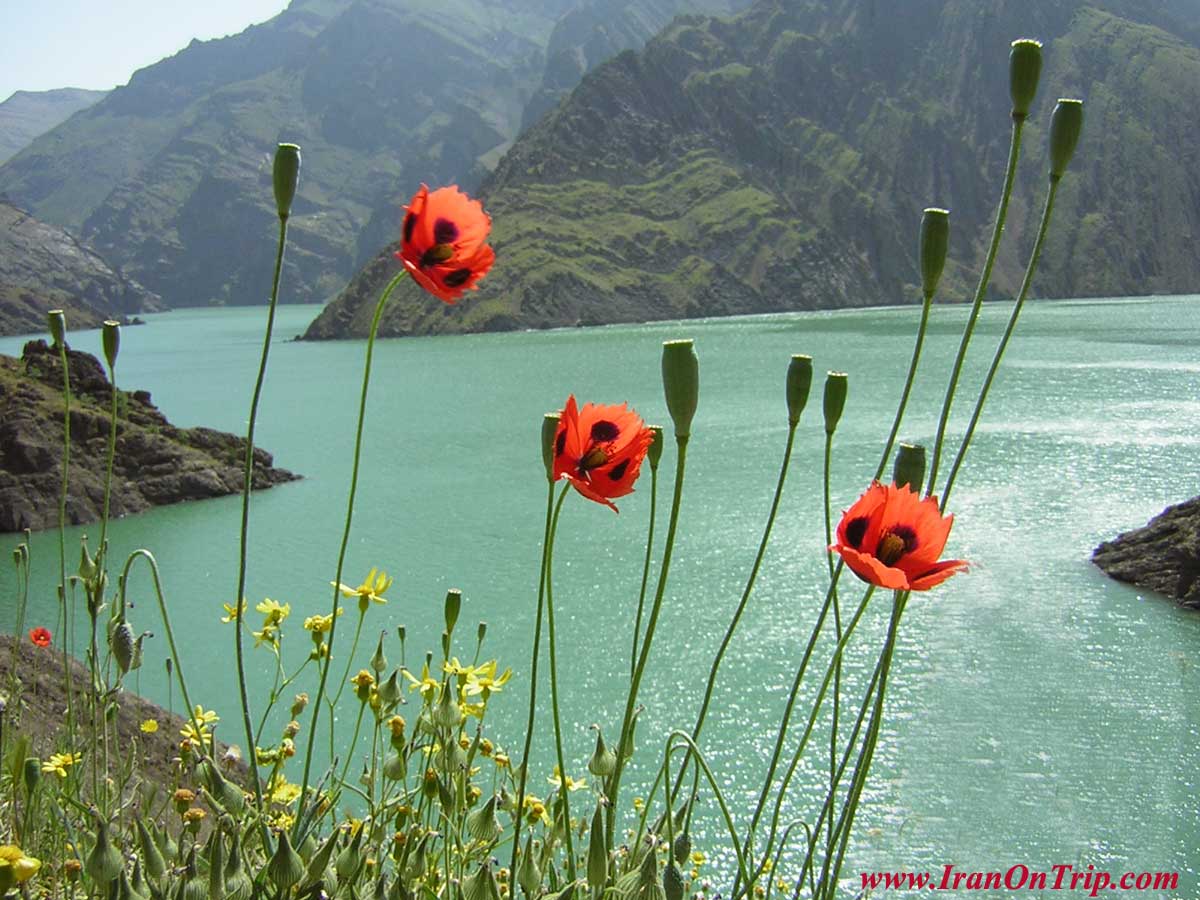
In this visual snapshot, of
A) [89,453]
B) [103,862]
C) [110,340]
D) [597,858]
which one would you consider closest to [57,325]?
[110,340]


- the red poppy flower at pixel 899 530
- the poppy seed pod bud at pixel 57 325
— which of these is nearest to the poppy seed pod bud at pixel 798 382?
the red poppy flower at pixel 899 530

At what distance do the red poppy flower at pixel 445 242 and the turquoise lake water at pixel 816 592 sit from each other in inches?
261

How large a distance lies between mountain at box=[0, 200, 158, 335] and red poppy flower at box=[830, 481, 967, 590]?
150812 mm

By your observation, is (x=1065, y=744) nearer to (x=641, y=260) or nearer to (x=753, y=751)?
(x=753, y=751)

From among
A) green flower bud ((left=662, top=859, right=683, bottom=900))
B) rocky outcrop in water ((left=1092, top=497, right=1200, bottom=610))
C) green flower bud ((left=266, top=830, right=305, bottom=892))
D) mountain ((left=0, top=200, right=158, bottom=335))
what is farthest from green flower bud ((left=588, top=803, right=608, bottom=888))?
mountain ((left=0, top=200, right=158, bottom=335))

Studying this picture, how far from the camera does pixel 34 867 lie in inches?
56.7

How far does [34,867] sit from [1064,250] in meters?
148

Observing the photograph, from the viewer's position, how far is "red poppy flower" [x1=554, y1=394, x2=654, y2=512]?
6.21 ft

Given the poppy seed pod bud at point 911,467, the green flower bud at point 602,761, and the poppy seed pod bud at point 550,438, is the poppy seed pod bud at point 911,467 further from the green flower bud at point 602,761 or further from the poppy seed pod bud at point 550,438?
the green flower bud at point 602,761

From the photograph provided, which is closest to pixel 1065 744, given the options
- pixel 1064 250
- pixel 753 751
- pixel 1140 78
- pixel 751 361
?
pixel 753 751

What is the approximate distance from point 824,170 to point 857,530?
14111cm

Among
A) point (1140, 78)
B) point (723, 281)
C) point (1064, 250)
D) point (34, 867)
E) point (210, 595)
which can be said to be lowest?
point (210, 595)

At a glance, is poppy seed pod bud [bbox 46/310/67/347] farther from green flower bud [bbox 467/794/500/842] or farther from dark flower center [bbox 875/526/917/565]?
dark flower center [bbox 875/526/917/565]

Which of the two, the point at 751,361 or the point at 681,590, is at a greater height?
the point at 751,361
